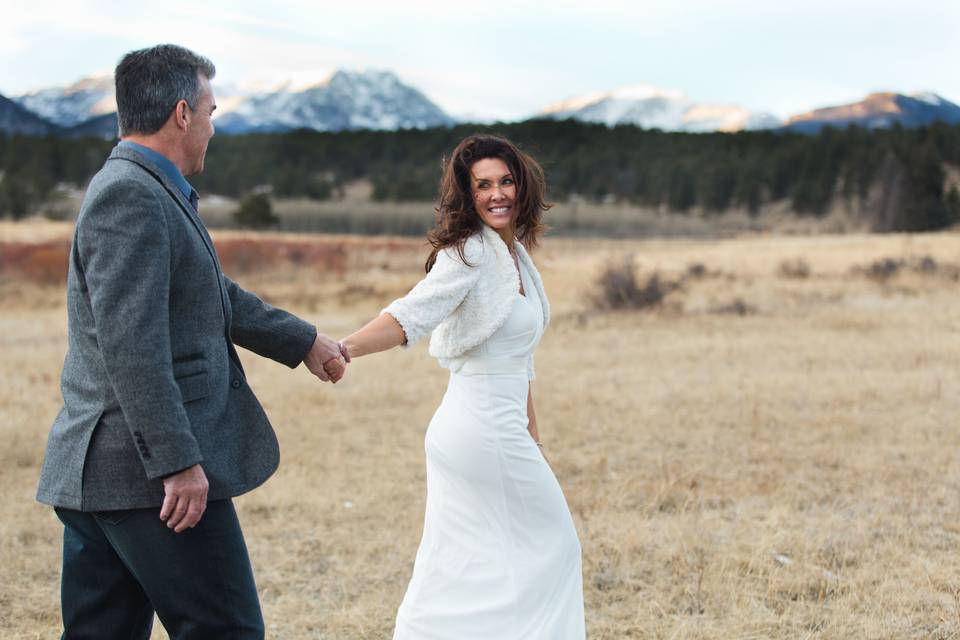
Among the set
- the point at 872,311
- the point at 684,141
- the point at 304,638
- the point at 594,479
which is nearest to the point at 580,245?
the point at 872,311

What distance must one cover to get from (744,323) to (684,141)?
8747 cm

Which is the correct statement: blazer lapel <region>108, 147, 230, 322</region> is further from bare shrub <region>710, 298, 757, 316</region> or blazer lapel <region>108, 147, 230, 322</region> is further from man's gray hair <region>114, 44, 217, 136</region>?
bare shrub <region>710, 298, 757, 316</region>

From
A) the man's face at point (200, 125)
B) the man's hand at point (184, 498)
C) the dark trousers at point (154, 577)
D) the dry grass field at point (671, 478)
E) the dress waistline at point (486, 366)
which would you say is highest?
the man's face at point (200, 125)

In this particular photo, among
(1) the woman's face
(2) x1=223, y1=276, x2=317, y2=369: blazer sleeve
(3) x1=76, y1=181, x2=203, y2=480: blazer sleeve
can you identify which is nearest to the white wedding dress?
(1) the woman's face

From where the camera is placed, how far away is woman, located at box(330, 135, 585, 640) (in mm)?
2939

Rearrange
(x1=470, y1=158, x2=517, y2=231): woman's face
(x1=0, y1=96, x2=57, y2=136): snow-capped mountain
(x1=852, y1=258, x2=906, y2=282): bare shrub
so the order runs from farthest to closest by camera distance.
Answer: (x1=0, y1=96, x2=57, y2=136): snow-capped mountain
(x1=852, y1=258, x2=906, y2=282): bare shrub
(x1=470, y1=158, x2=517, y2=231): woman's face

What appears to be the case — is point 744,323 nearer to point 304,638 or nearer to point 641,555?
point 641,555

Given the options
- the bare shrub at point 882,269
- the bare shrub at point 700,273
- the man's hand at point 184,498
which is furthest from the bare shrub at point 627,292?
the man's hand at point 184,498

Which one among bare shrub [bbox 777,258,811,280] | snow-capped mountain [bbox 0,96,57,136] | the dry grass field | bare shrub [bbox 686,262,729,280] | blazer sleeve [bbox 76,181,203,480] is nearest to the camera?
blazer sleeve [bbox 76,181,203,480]

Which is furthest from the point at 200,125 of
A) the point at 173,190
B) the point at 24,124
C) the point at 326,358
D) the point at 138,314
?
the point at 24,124

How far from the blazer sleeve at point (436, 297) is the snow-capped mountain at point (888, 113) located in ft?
257

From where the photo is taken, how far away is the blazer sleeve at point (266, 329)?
270 cm

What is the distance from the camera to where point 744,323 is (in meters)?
15.2

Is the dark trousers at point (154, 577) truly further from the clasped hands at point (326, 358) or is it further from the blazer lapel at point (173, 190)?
the clasped hands at point (326, 358)
